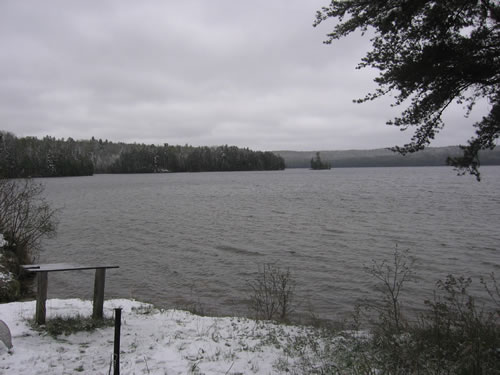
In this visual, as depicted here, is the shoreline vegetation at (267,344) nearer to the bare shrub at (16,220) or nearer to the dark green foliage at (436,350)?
the dark green foliage at (436,350)

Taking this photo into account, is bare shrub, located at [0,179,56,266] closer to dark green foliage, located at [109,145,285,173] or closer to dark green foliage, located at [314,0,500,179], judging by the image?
dark green foliage, located at [314,0,500,179]

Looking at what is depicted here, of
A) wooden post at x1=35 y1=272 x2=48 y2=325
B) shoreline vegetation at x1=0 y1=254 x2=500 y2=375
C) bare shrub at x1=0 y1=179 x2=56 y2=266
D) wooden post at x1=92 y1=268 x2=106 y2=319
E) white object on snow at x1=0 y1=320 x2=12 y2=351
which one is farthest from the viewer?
bare shrub at x1=0 y1=179 x2=56 y2=266

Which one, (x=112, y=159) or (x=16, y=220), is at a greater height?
(x=112, y=159)

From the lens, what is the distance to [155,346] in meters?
6.47

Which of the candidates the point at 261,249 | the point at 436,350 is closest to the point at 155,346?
the point at 436,350

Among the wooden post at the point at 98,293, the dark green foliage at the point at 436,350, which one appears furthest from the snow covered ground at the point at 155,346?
the dark green foliage at the point at 436,350

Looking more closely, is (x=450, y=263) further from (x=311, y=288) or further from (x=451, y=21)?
(x=451, y=21)

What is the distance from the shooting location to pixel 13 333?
6.56m

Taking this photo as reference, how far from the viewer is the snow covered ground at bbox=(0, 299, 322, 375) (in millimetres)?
5570

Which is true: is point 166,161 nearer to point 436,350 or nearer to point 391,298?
point 391,298

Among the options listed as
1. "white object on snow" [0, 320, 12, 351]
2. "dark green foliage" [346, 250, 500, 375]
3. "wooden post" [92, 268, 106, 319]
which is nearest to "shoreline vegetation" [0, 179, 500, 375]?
"dark green foliage" [346, 250, 500, 375]

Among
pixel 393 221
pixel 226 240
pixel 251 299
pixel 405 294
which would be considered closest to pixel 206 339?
pixel 251 299

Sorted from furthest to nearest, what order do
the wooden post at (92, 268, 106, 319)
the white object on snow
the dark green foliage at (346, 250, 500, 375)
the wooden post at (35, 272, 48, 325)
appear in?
the wooden post at (92, 268, 106, 319) < the wooden post at (35, 272, 48, 325) < the white object on snow < the dark green foliage at (346, 250, 500, 375)

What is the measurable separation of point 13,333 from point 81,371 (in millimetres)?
2113
